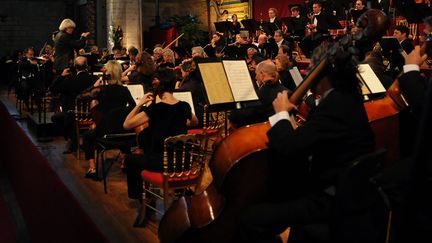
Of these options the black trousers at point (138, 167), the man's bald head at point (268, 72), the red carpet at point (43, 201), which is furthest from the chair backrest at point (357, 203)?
the man's bald head at point (268, 72)

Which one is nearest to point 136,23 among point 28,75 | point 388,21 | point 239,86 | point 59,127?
point 28,75

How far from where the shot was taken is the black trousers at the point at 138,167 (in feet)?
14.4

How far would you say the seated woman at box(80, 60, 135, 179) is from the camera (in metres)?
5.62

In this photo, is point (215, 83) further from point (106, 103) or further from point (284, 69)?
point (284, 69)

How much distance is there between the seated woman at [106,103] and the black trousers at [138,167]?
1.07 metres

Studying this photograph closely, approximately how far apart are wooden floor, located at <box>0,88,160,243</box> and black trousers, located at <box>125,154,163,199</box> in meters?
0.25

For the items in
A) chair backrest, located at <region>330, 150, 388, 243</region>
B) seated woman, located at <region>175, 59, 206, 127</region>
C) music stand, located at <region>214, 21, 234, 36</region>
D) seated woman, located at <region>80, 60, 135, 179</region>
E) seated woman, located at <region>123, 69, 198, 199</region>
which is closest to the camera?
chair backrest, located at <region>330, 150, 388, 243</region>

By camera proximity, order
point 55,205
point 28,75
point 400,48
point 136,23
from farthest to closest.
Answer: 1. point 136,23
2. point 28,75
3. point 400,48
4. point 55,205

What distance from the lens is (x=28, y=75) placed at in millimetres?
11391

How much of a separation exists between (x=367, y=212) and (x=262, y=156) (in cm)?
55

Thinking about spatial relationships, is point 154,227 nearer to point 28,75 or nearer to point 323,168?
point 323,168

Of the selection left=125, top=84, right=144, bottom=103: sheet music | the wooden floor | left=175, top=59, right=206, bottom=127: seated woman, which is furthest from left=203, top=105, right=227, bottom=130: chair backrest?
the wooden floor

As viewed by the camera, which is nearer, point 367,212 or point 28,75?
point 367,212

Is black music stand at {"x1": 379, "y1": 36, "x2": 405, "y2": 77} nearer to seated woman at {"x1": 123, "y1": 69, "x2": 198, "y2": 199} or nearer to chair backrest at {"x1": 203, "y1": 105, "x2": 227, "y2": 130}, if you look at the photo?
chair backrest at {"x1": 203, "y1": 105, "x2": 227, "y2": 130}
